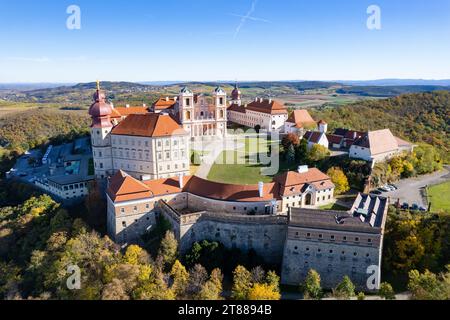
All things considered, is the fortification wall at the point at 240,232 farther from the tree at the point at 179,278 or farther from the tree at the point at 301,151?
the tree at the point at 301,151

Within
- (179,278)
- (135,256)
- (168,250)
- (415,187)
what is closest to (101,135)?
(135,256)

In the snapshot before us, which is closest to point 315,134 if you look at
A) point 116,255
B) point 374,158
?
point 374,158

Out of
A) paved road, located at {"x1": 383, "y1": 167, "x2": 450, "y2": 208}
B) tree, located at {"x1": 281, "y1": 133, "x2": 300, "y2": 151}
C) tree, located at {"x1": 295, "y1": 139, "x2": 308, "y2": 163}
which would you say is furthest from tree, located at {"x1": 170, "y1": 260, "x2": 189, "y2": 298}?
tree, located at {"x1": 281, "y1": 133, "x2": 300, "y2": 151}

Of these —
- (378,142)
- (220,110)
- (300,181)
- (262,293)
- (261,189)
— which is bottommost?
(262,293)

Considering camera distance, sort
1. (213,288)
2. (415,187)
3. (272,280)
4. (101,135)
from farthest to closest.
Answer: (101,135) < (415,187) < (272,280) < (213,288)

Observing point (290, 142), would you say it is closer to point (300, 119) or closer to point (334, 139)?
point (334, 139)

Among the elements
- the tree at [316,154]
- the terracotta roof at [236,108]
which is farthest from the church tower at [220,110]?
the tree at [316,154]
